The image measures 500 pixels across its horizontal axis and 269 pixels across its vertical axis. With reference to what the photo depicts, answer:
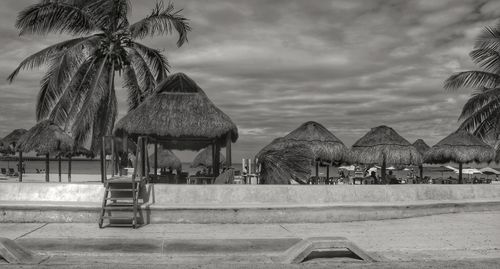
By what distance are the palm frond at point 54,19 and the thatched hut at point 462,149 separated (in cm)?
1492

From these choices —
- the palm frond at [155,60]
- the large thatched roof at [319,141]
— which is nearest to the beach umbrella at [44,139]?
the palm frond at [155,60]

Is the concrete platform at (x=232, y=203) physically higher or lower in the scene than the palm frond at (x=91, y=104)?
lower

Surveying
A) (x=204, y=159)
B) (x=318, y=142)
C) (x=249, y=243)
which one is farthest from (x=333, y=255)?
(x=204, y=159)

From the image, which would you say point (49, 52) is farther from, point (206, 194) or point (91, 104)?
point (206, 194)

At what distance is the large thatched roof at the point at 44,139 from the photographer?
20.4 m

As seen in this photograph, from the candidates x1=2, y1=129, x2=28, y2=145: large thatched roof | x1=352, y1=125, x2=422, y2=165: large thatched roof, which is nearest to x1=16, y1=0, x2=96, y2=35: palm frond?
x1=352, y1=125, x2=422, y2=165: large thatched roof

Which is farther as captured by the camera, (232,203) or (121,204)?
(232,203)

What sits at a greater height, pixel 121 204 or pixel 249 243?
pixel 121 204

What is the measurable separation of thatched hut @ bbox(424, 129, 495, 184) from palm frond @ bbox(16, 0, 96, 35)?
48.9 ft

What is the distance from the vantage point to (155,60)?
19.7 m

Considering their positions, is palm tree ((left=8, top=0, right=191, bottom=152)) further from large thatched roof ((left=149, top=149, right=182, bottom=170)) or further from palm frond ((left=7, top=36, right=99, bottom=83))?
large thatched roof ((left=149, top=149, right=182, bottom=170))

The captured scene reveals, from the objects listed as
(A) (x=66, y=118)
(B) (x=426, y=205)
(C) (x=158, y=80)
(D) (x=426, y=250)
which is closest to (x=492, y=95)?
(B) (x=426, y=205)

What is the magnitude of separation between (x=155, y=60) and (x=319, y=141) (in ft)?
22.5

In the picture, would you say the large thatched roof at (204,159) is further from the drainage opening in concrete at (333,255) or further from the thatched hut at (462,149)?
the drainage opening in concrete at (333,255)
